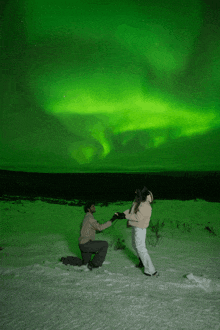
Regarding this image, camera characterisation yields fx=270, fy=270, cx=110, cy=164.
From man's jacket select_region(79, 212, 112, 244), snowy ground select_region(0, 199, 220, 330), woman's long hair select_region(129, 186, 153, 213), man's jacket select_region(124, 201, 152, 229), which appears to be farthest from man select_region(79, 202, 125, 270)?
woman's long hair select_region(129, 186, 153, 213)

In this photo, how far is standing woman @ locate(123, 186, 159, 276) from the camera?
563 centimetres

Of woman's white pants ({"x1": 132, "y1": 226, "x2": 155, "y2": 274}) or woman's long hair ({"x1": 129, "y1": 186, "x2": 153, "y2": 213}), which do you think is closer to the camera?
woman's white pants ({"x1": 132, "y1": 226, "x2": 155, "y2": 274})

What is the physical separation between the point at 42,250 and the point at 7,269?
1956 millimetres

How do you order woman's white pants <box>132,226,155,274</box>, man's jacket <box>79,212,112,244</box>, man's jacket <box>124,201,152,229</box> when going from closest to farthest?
woman's white pants <box>132,226,155,274</box> < man's jacket <box>124,201,152,229</box> < man's jacket <box>79,212,112,244</box>

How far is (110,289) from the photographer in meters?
4.85

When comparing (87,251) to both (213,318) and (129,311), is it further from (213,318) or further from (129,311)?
(213,318)

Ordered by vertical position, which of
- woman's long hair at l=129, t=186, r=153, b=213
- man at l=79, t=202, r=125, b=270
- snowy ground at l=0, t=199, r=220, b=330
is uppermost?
woman's long hair at l=129, t=186, r=153, b=213

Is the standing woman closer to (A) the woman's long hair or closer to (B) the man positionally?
(A) the woman's long hair

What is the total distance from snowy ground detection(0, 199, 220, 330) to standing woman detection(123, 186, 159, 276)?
0.27 meters

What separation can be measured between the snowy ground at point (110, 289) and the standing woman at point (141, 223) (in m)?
0.27

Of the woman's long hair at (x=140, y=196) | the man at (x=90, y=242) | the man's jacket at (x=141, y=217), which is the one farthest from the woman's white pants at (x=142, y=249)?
the man at (x=90, y=242)

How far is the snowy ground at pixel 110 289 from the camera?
3707 millimetres

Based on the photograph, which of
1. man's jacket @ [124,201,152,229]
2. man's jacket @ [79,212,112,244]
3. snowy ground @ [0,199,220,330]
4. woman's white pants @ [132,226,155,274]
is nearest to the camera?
snowy ground @ [0,199,220,330]

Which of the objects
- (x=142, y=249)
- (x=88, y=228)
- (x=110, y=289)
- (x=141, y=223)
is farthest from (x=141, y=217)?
(x=110, y=289)
